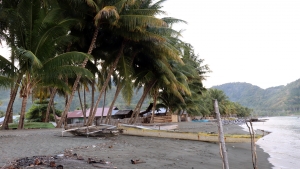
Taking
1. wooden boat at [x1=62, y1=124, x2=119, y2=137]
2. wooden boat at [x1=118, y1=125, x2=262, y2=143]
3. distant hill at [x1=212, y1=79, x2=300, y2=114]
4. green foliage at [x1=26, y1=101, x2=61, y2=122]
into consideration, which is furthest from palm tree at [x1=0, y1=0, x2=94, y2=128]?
distant hill at [x1=212, y1=79, x2=300, y2=114]

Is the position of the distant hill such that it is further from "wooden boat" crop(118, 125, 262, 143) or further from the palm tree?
the palm tree

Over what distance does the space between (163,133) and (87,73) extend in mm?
4556

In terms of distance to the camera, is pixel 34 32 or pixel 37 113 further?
pixel 37 113

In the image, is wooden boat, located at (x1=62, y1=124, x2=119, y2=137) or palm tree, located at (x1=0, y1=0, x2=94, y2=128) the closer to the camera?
wooden boat, located at (x1=62, y1=124, x2=119, y2=137)

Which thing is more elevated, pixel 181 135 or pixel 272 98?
pixel 272 98

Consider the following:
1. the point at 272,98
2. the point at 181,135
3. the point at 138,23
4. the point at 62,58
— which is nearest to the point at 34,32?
the point at 62,58

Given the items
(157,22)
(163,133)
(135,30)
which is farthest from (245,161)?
(135,30)

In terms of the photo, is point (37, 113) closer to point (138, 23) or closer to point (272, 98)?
point (138, 23)

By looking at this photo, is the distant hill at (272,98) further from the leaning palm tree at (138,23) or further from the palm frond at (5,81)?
the palm frond at (5,81)

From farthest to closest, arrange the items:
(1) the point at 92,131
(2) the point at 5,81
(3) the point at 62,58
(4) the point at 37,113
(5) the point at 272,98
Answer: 1. (5) the point at 272,98
2. (4) the point at 37,113
3. (2) the point at 5,81
4. (3) the point at 62,58
5. (1) the point at 92,131

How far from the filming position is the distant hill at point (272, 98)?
119m

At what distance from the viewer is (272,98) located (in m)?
148

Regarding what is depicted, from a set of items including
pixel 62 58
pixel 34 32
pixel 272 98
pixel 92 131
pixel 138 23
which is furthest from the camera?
pixel 272 98

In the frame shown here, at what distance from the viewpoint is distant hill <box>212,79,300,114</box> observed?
4700 inches
